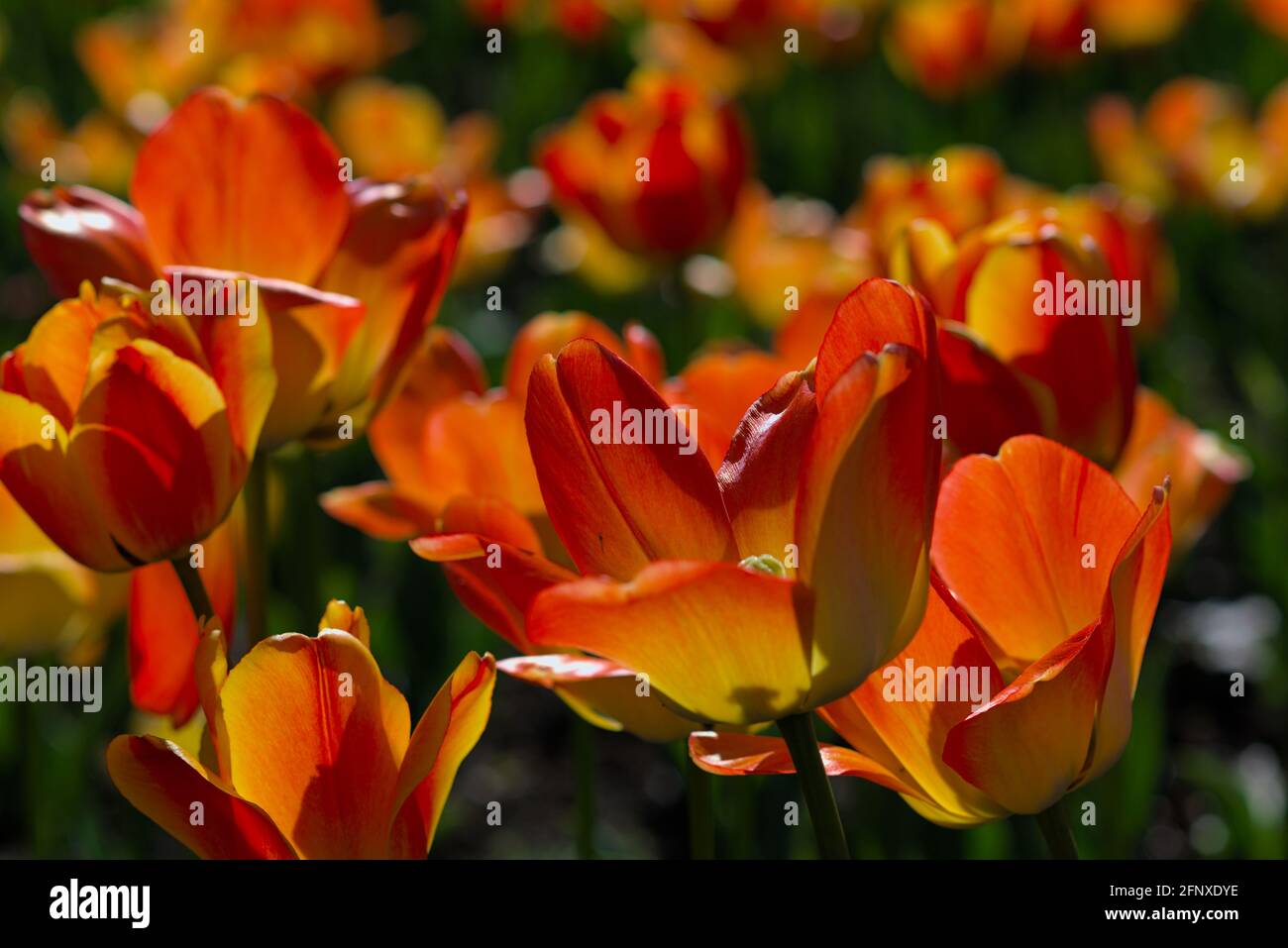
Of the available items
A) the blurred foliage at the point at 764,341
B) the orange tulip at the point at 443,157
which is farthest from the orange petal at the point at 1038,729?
the orange tulip at the point at 443,157

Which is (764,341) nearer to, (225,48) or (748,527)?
(225,48)

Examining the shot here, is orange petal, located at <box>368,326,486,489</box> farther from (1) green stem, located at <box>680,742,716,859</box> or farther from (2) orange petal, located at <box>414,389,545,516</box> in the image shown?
(1) green stem, located at <box>680,742,716,859</box>

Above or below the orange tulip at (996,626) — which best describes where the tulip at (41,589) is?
below

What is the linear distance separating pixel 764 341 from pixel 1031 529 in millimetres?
1683

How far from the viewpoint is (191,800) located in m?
0.58

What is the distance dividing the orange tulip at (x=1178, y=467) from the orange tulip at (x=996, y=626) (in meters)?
0.34

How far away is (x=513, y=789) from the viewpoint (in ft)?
6.01

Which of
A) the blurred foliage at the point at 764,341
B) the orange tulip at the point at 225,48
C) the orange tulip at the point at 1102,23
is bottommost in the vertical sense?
the blurred foliage at the point at 764,341

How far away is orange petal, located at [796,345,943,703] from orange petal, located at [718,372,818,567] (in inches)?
1.9

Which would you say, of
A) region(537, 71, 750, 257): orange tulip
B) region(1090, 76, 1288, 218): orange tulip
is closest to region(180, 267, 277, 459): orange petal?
region(537, 71, 750, 257): orange tulip

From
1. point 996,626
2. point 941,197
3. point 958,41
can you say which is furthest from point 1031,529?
point 958,41

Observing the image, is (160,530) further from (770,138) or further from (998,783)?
(770,138)

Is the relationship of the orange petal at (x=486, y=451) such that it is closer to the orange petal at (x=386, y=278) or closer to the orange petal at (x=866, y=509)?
the orange petal at (x=386, y=278)

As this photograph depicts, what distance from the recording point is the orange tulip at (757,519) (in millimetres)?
520
